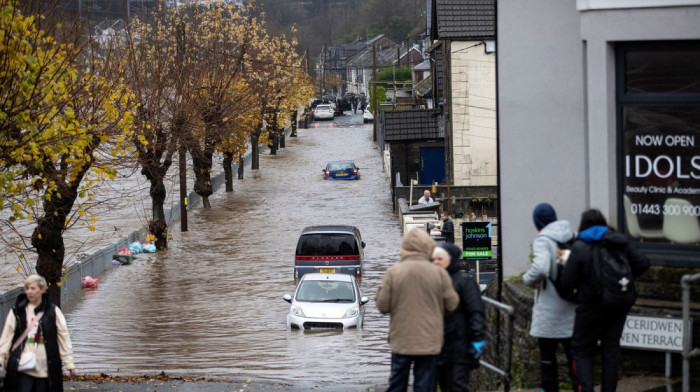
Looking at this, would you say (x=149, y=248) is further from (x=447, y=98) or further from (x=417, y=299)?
(x=417, y=299)

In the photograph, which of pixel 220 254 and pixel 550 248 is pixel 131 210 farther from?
pixel 550 248

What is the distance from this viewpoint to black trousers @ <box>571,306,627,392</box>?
7840 mm

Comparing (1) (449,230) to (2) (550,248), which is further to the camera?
(1) (449,230)

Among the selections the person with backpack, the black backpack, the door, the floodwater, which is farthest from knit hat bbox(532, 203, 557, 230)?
the door

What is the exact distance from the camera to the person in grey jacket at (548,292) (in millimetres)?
7840

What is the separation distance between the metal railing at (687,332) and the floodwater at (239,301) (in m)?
6.93

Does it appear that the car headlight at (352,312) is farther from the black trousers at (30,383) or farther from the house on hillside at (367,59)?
the house on hillside at (367,59)

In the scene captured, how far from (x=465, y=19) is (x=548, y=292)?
34.4m

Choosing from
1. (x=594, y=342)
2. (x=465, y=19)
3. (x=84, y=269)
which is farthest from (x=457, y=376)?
(x=465, y=19)

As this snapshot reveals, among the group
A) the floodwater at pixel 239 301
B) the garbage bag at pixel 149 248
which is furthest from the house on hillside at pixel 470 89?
the garbage bag at pixel 149 248

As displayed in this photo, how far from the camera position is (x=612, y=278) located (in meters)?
7.55

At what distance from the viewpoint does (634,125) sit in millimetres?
9711

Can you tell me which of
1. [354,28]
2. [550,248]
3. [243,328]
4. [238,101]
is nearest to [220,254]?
[238,101]

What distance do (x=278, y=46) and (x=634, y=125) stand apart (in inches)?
2333
